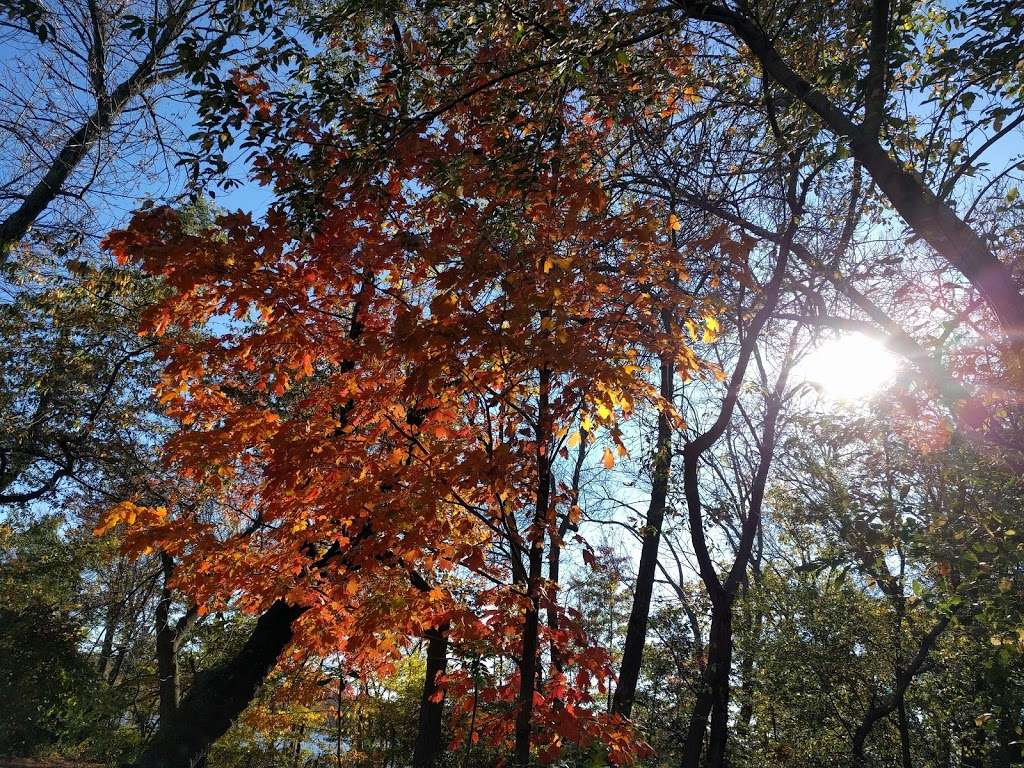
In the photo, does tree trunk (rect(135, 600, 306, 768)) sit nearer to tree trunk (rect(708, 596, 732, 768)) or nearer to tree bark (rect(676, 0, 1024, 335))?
tree trunk (rect(708, 596, 732, 768))

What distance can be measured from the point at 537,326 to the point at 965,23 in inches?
124

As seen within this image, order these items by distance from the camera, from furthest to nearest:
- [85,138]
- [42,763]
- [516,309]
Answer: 1. [42,763]
2. [85,138]
3. [516,309]

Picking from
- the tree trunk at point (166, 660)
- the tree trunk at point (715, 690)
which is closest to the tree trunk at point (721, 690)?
the tree trunk at point (715, 690)

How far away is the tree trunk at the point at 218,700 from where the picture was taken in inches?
247

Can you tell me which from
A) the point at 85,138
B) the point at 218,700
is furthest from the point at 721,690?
the point at 85,138

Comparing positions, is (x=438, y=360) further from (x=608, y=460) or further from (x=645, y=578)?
(x=645, y=578)

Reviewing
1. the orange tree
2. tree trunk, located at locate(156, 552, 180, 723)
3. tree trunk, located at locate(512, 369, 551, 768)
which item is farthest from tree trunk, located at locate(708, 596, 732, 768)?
tree trunk, located at locate(156, 552, 180, 723)

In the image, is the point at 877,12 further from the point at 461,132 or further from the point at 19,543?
the point at 19,543

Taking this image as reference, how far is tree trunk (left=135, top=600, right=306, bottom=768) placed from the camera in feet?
20.6

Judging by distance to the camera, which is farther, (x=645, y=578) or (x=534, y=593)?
(x=645, y=578)

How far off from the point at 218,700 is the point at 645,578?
5.74 meters

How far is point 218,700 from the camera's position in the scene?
265 inches

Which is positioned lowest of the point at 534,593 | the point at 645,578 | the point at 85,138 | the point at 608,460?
the point at 534,593

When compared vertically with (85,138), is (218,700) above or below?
below
